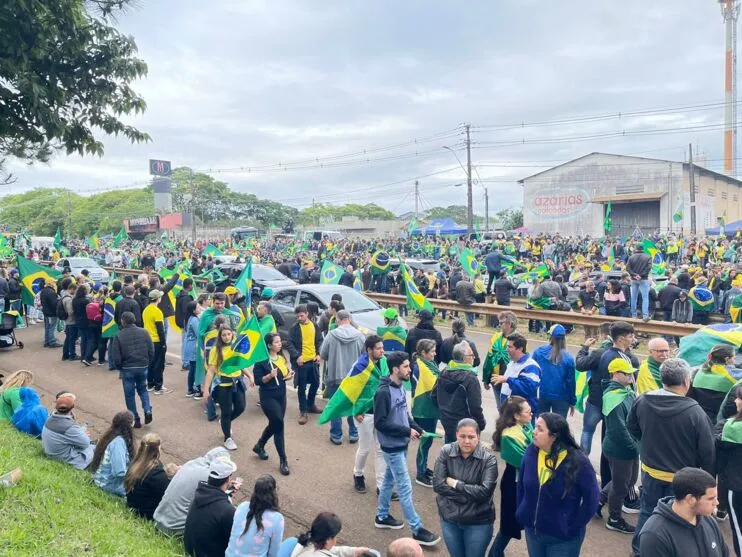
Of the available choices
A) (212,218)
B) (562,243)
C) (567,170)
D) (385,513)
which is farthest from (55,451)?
(212,218)

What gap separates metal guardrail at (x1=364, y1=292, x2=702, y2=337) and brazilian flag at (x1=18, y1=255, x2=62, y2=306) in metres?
8.44

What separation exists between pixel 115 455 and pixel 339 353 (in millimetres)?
3052

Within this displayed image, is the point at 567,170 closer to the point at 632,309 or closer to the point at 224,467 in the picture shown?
the point at 632,309

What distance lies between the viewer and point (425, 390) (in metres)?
6.44

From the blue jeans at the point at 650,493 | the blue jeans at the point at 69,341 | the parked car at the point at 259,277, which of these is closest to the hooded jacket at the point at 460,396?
the blue jeans at the point at 650,493

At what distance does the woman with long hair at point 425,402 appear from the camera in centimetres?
641

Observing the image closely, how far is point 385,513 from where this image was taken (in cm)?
571

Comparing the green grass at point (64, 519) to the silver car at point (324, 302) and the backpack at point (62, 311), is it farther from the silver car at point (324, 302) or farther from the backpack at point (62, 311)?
the backpack at point (62, 311)

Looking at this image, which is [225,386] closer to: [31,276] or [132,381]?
[132,381]

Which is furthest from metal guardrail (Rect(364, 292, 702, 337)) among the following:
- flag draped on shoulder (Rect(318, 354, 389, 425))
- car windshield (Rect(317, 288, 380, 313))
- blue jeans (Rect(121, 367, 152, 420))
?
blue jeans (Rect(121, 367, 152, 420))

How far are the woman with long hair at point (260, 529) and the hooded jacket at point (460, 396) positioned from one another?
6.98 feet

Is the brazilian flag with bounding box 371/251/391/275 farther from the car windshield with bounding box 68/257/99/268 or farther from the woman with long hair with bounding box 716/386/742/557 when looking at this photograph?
the woman with long hair with bounding box 716/386/742/557

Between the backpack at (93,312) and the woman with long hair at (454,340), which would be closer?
the woman with long hair at (454,340)

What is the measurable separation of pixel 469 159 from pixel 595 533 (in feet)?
125
